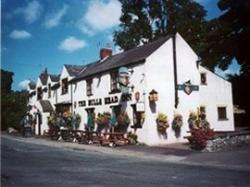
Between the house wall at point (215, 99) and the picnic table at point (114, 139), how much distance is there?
10139 mm

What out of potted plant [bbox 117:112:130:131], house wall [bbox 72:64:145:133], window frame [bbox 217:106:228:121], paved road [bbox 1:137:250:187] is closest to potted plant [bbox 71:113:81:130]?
house wall [bbox 72:64:145:133]

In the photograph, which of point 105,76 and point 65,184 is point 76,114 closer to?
point 105,76

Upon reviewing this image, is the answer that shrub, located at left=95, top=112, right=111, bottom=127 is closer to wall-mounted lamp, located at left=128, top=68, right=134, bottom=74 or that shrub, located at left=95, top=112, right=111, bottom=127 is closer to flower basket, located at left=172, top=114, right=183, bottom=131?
wall-mounted lamp, located at left=128, top=68, right=134, bottom=74

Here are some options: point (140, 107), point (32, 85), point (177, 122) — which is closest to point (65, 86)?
point (32, 85)

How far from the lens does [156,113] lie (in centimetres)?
2664

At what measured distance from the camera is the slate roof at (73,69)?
129 ft

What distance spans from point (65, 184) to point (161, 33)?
39480 millimetres

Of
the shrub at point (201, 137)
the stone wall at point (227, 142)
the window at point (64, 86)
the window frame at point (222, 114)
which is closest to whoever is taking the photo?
the stone wall at point (227, 142)

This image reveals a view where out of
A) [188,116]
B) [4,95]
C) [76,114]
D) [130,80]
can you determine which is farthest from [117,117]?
[4,95]

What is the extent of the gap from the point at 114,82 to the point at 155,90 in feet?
13.8

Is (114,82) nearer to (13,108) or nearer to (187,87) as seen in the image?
(187,87)

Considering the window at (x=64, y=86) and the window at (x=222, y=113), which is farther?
the window at (x=64, y=86)

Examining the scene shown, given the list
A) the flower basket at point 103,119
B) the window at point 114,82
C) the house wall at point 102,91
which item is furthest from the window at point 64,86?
the window at point 114,82

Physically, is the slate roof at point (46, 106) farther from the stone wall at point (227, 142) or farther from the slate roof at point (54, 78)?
the stone wall at point (227, 142)
